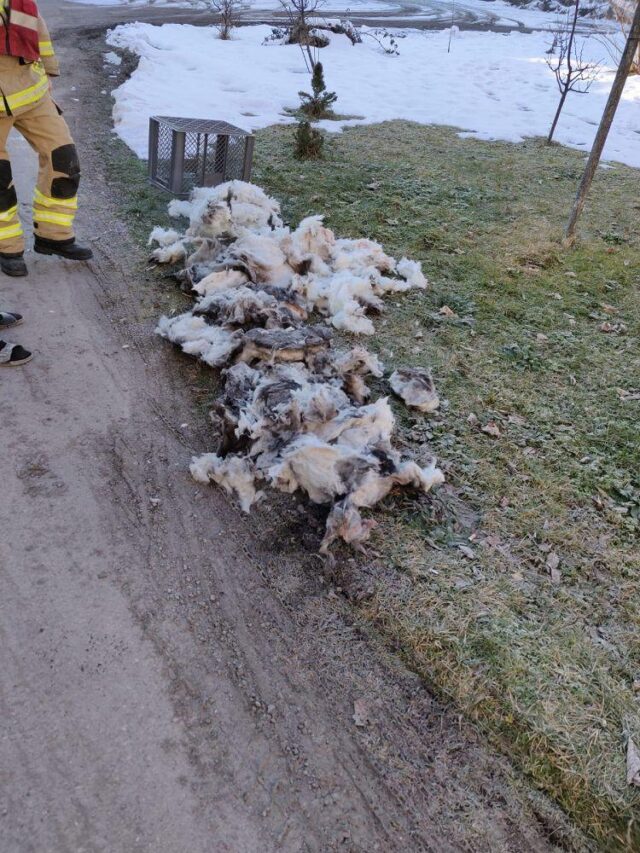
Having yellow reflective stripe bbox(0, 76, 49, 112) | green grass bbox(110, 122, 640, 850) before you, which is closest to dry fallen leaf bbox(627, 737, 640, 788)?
green grass bbox(110, 122, 640, 850)

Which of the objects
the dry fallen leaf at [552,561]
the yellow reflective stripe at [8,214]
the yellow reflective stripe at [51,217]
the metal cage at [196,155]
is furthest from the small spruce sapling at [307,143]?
the dry fallen leaf at [552,561]

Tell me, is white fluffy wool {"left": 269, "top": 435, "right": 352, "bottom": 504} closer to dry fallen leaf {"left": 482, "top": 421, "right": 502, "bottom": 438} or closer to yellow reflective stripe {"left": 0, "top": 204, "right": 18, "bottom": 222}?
dry fallen leaf {"left": 482, "top": 421, "right": 502, "bottom": 438}

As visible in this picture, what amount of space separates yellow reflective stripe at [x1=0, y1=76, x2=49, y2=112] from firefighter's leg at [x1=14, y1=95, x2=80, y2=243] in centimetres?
7

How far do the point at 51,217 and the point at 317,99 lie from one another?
585 centimetres

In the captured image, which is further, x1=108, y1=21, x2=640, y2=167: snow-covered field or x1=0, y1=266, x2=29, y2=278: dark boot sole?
x1=108, y1=21, x2=640, y2=167: snow-covered field

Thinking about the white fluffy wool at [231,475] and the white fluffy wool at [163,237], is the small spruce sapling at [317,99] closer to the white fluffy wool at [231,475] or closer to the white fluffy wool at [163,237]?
the white fluffy wool at [163,237]

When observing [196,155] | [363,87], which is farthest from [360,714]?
[363,87]

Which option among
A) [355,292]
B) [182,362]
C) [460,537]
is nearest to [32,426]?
[182,362]

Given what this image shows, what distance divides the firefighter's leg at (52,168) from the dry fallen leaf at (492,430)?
310 cm

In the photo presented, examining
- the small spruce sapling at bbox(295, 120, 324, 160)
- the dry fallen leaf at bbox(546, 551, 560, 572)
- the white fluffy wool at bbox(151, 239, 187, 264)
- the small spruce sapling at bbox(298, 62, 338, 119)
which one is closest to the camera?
the dry fallen leaf at bbox(546, 551, 560, 572)

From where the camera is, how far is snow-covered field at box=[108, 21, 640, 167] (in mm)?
9211

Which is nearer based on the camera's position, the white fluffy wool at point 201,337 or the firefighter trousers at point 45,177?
the white fluffy wool at point 201,337

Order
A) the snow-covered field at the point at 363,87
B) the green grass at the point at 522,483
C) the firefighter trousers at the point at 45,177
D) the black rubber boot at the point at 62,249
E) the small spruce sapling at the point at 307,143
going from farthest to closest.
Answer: the snow-covered field at the point at 363,87 < the small spruce sapling at the point at 307,143 < the black rubber boot at the point at 62,249 < the firefighter trousers at the point at 45,177 < the green grass at the point at 522,483

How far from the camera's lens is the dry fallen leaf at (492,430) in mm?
3395
